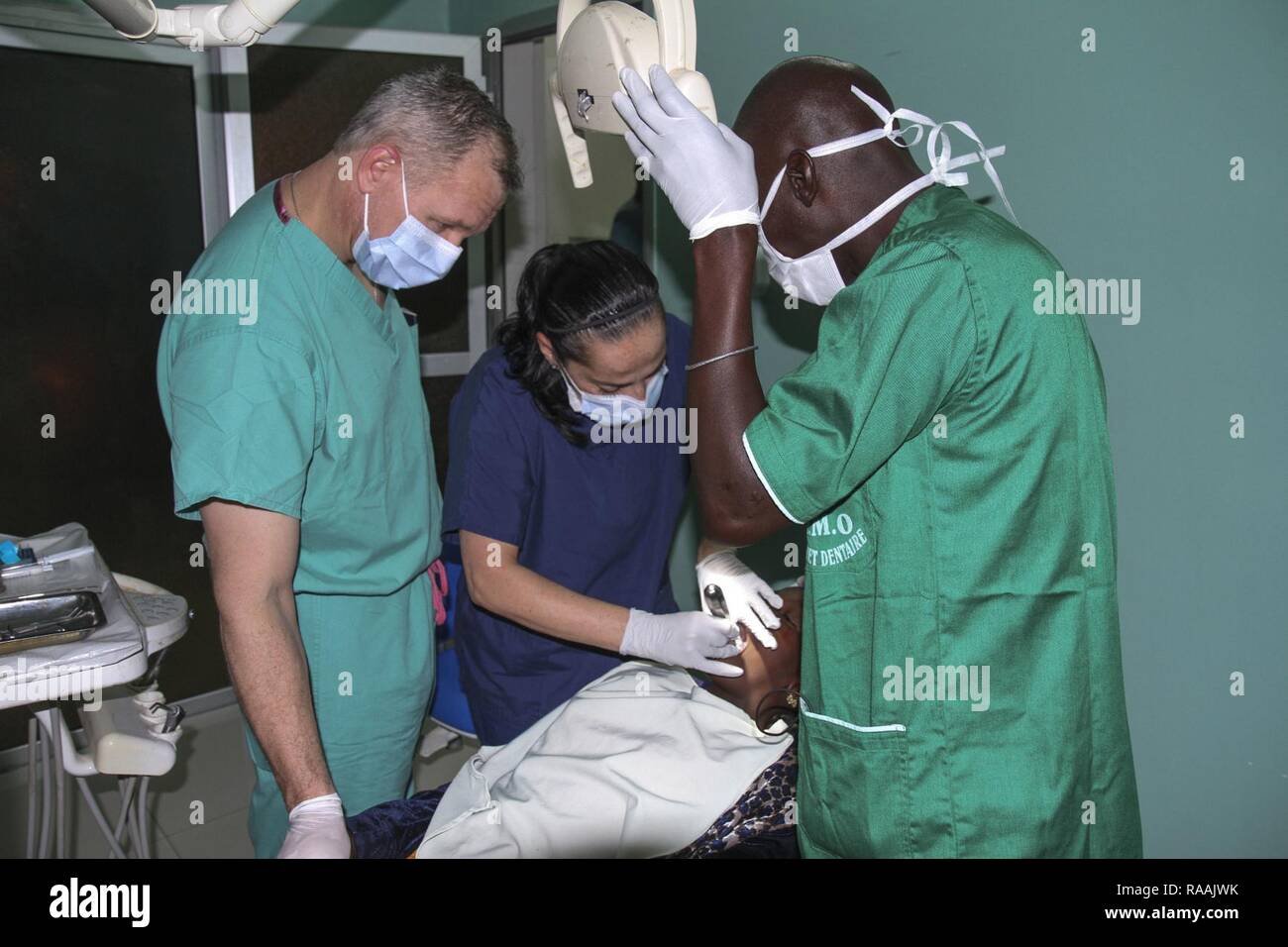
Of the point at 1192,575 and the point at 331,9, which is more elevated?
the point at 331,9

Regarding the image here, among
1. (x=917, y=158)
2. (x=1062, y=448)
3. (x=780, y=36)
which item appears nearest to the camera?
(x=1062, y=448)

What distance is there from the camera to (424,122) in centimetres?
143

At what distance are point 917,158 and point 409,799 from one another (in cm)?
149

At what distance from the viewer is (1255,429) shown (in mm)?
1618

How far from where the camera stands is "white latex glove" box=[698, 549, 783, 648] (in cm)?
151

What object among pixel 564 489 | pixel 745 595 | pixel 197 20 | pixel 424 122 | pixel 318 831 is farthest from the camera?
pixel 564 489

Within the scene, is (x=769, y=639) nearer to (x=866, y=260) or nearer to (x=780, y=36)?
(x=866, y=260)

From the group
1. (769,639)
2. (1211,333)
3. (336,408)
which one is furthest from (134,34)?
(1211,333)

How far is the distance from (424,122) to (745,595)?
0.84m

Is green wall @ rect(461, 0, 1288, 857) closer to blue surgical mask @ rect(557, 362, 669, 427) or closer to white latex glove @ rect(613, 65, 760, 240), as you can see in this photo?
blue surgical mask @ rect(557, 362, 669, 427)

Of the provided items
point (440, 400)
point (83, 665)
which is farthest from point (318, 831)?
point (440, 400)

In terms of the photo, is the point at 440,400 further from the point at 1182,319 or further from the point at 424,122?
the point at 1182,319

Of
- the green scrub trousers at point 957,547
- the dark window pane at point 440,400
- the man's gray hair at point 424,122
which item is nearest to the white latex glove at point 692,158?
the green scrub trousers at point 957,547

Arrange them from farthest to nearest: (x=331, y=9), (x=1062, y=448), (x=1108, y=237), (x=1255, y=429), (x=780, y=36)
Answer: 1. (x=331, y=9)
2. (x=780, y=36)
3. (x=1108, y=237)
4. (x=1255, y=429)
5. (x=1062, y=448)
